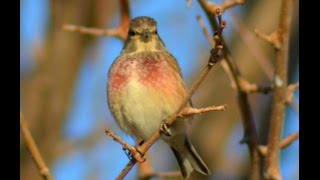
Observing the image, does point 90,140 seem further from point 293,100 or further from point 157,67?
point 293,100

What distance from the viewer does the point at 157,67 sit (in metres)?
4.98

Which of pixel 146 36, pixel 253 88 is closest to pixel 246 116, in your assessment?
pixel 253 88

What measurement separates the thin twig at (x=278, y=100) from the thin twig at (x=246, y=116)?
46cm

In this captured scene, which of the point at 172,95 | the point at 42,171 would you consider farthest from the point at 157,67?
the point at 42,171

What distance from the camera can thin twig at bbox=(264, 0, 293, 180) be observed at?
4324 mm

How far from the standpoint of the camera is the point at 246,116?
5004mm

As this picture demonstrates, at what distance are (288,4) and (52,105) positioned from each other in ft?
10.8

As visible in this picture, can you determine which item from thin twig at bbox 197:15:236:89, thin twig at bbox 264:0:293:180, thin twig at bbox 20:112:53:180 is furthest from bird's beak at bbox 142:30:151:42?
thin twig at bbox 20:112:53:180

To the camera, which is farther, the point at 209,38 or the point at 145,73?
the point at 209,38

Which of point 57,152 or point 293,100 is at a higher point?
point 293,100

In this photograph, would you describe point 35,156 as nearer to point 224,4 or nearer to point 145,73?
point 145,73

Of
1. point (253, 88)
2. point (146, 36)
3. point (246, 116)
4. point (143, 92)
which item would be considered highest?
point (146, 36)

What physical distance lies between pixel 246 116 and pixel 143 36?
0.97 meters
